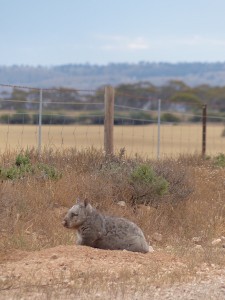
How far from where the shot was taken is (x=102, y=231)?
12.8 meters

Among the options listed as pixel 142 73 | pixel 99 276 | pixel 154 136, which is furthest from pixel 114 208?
pixel 142 73

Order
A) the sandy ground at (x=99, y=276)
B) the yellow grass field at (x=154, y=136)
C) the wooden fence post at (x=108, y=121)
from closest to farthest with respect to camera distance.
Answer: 1. the sandy ground at (x=99, y=276)
2. the wooden fence post at (x=108, y=121)
3. the yellow grass field at (x=154, y=136)

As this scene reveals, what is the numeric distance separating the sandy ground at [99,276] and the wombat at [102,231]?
46cm

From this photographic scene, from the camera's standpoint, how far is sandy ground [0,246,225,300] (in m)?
10.2

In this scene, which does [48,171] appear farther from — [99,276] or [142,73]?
[142,73]

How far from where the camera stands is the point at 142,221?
14.8 m

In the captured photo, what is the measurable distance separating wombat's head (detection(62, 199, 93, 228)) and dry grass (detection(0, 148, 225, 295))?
1.59 feet

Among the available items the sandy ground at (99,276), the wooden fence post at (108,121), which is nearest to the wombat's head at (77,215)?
the sandy ground at (99,276)

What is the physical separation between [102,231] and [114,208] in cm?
242

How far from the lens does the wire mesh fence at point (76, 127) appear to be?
19.8m

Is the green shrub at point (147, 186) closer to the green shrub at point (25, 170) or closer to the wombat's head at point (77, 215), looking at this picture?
the green shrub at point (25, 170)

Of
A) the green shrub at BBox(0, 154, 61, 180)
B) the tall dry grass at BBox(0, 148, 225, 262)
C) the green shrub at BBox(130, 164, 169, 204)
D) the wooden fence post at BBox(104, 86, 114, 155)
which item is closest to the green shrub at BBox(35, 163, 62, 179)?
the green shrub at BBox(0, 154, 61, 180)

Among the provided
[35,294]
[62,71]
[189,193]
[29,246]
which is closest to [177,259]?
[29,246]

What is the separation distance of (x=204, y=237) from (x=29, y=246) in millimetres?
3390
